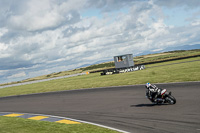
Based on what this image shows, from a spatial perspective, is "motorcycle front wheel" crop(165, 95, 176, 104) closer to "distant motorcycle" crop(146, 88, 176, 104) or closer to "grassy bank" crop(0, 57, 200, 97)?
"distant motorcycle" crop(146, 88, 176, 104)

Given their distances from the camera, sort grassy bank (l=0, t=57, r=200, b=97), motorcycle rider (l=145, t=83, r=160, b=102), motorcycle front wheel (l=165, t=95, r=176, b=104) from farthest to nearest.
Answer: grassy bank (l=0, t=57, r=200, b=97)
motorcycle rider (l=145, t=83, r=160, b=102)
motorcycle front wheel (l=165, t=95, r=176, b=104)

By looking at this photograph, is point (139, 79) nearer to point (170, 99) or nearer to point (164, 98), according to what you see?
point (164, 98)

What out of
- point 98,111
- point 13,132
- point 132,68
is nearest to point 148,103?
point 98,111

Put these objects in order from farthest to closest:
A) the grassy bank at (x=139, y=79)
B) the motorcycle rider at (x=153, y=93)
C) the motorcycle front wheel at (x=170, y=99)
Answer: the grassy bank at (x=139, y=79) → the motorcycle rider at (x=153, y=93) → the motorcycle front wheel at (x=170, y=99)

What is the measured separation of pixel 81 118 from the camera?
1209 cm

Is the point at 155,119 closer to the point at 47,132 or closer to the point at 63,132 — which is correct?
the point at 63,132

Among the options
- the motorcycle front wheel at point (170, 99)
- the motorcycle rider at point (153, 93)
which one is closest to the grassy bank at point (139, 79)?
the motorcycle front wheel at point (170, 99)

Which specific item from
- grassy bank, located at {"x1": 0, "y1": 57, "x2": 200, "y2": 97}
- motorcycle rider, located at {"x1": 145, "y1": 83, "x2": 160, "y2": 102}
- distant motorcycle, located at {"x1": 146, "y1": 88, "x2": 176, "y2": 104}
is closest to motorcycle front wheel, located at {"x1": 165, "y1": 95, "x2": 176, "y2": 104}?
distant motorcycle, located at {"x1": 146, "y1": 88, "x2": 176, "y2": 104}

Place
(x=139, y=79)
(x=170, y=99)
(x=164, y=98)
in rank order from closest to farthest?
(x=170, y=99)
(x=164, y=98)
(x=139, y=79)

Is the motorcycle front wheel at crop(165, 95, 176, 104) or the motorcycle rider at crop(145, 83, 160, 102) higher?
the motorcycle rider at crop(145, 83, 160, 102)

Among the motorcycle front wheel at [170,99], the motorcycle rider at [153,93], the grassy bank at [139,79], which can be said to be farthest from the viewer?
the grassy bank at [139,79]

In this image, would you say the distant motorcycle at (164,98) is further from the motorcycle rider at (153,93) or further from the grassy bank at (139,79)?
the grassy bank at (139,79)

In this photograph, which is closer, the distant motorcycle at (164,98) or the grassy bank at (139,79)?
the distant motorcycle at (164,98)

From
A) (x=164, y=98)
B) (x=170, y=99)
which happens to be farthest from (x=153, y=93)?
(x=170, y=99)
